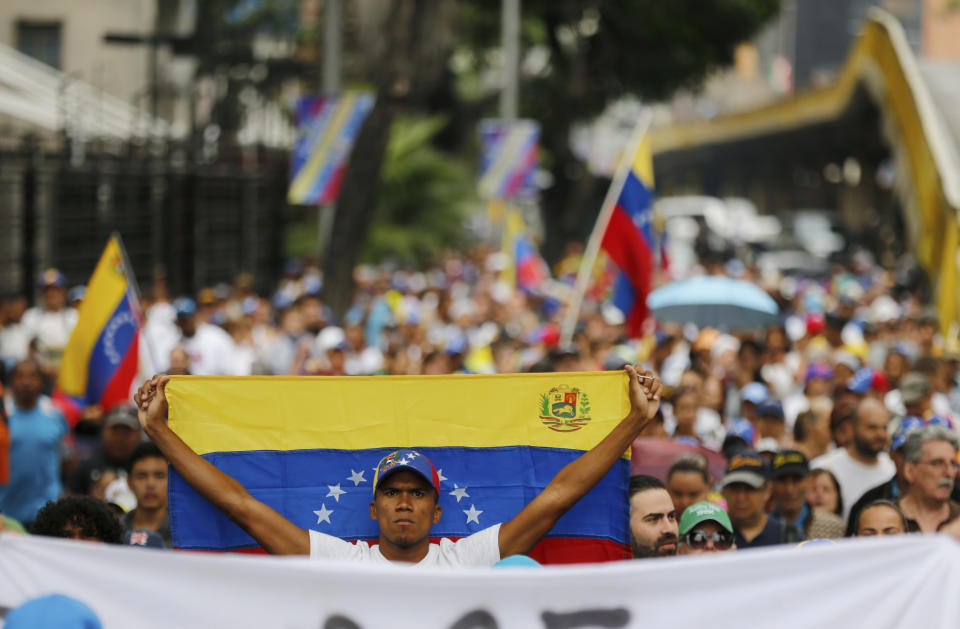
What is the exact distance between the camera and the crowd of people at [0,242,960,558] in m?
6.91

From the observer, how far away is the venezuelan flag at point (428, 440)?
5844 mm

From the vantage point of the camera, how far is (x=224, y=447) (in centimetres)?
584

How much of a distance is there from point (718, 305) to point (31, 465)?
6.77 m

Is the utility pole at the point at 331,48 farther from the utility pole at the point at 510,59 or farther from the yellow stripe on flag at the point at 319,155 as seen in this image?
the utility pole at the point at 510,59

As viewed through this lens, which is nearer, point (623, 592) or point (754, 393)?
point (623, 592)

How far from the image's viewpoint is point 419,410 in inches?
236

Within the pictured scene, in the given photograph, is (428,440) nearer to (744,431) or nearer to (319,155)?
(744,431)

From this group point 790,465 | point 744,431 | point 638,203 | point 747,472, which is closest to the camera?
point 747,472

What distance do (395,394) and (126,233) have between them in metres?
15.5

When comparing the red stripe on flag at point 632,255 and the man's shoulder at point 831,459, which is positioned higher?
the red stripe on flag at point 632,255

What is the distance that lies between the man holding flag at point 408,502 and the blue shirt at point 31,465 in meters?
3.54

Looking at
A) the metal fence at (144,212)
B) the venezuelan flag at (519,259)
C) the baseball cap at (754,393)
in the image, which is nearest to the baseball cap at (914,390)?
the baseball cap at (754,393)

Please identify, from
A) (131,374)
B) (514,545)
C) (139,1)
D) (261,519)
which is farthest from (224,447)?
(139,1)

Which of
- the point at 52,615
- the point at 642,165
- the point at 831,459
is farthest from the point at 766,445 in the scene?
the point at 52,615
